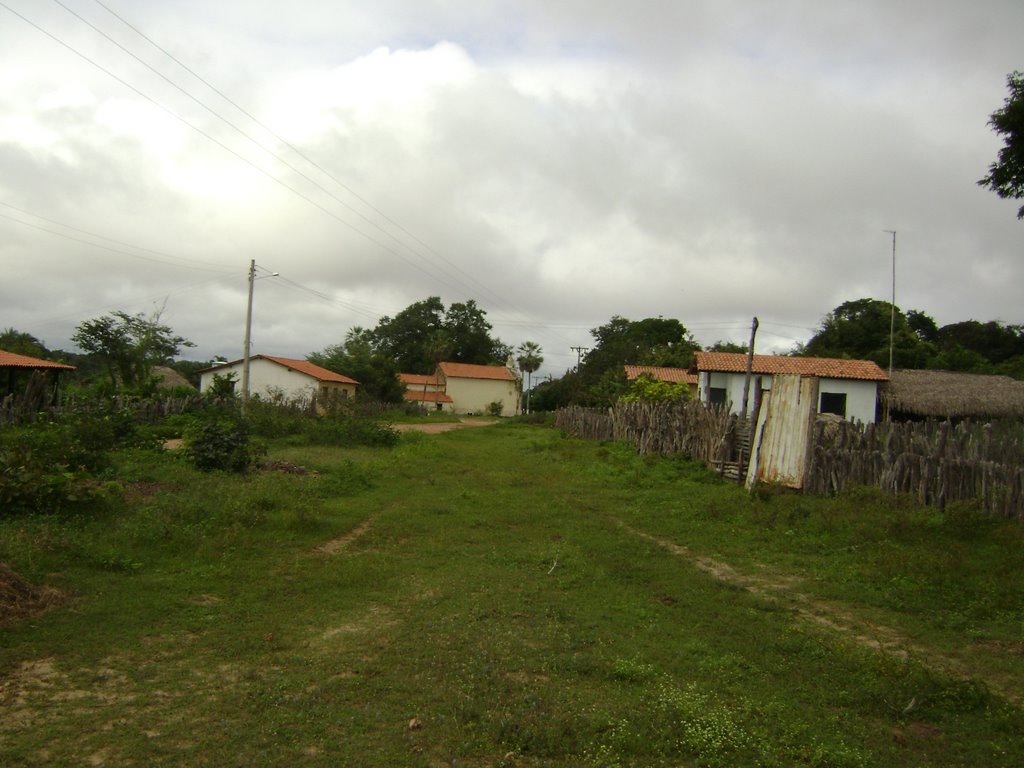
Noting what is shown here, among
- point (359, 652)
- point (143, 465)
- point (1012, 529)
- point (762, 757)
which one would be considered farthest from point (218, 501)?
point (1012, 529)

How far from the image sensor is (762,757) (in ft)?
13.3

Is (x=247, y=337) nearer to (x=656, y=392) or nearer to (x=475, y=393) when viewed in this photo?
(x=656, y=392)

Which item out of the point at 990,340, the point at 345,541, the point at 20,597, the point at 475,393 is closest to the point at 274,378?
the point at 475,393

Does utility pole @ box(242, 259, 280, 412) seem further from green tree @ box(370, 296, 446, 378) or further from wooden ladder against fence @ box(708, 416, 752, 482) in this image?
green tree @ box(370, 296, 446, 378)

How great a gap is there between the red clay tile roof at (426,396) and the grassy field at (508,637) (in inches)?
2057

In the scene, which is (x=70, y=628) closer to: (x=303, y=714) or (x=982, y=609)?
(x=303, y=714)

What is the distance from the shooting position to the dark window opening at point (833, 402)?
31219 millimetres

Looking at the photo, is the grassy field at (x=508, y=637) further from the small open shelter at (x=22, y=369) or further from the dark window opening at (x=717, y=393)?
the dark window opening at (x=717, y=393)

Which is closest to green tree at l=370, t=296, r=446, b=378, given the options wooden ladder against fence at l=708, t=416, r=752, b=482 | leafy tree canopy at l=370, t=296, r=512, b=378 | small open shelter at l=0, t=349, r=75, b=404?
leafy tree canopy at l=370, t=296, r=512, b=378

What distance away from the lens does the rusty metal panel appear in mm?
13375

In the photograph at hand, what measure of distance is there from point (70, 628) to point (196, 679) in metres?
1.52

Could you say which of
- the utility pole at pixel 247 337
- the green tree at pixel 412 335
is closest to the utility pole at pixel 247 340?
the utility pole at pixel 247 337

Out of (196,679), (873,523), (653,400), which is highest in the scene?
→ (653,400)

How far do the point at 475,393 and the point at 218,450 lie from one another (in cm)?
5280
